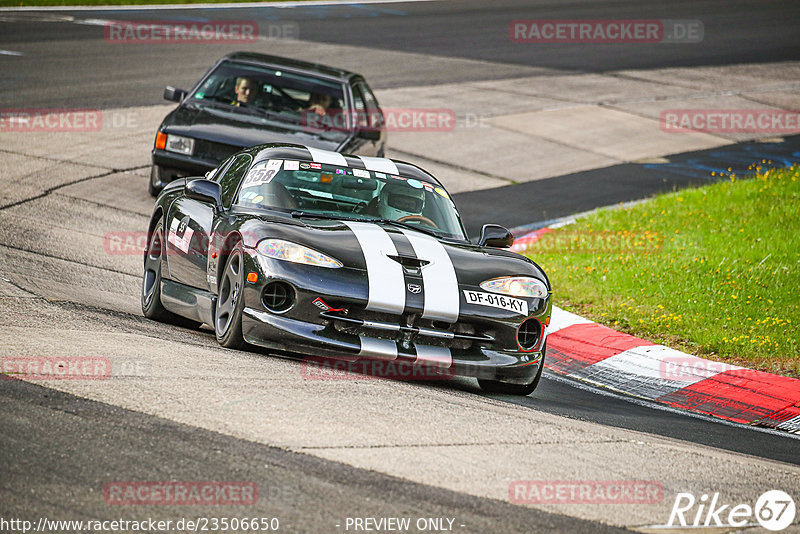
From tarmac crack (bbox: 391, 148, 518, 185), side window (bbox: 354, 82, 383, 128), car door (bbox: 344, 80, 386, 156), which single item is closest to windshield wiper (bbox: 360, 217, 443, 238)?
car door (bbox: 344, 80, 386, 156)

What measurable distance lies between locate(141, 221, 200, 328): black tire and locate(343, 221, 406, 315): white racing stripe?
1.87 metres

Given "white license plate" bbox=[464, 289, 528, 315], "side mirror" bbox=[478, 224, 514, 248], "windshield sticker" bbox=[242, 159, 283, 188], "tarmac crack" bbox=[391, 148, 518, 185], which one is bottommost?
"tarmac crack" bbox=[391, 148, 518, 185]

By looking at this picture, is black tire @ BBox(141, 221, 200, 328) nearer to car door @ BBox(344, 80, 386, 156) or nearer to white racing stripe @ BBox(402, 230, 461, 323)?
white racing stripe @ BBox(402, 230, 461, 323)

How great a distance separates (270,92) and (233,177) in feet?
15.8

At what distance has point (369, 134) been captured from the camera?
12.8m

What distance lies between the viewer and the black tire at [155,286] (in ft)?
26.6

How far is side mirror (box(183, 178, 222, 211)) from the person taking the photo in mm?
7637

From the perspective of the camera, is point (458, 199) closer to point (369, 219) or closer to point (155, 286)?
point (155, 286)

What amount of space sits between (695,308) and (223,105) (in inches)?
230

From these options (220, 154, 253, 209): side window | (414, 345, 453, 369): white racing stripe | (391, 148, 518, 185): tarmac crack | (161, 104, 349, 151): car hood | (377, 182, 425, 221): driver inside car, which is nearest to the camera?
(414, 345, 453, 369): white racing stripe

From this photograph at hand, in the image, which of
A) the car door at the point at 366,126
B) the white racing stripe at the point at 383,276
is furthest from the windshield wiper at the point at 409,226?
the car door at the point at 366,126

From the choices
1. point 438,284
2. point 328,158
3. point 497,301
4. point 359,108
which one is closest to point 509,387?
point 497,301

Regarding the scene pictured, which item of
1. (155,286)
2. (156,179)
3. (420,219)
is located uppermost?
(420,219)

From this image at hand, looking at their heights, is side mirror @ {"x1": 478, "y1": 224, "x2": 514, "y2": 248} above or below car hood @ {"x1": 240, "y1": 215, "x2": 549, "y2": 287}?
below
